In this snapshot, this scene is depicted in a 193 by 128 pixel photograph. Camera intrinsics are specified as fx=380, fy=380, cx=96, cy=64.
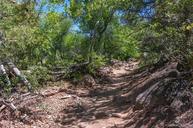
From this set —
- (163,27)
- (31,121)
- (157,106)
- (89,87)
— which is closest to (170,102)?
(157,106)

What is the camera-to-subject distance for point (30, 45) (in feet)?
45.3

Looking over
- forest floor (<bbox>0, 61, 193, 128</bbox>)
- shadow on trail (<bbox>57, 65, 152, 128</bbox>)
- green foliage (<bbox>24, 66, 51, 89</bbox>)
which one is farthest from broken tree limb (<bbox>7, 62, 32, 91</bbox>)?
shadow on trail (<bbox>57, 65, 152, 128</bbox>)

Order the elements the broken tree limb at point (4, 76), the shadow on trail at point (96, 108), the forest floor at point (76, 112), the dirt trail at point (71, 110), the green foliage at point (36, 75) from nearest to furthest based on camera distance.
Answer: the forest floor at point (76, 112) → the dirt trail at point (71, 110) → the shadow on trail at point (96, 108) → the broken tree limb at point (4, 76) → the green foliage at point (36, 75)

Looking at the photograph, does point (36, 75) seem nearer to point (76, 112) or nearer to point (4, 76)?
point (4, 76)

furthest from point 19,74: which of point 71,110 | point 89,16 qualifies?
point 89,16

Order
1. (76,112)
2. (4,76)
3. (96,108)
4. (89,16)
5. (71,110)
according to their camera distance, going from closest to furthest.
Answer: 1. (4,76)
2. (76,112)
3. (71,110)
4. (96,108)
5. (89,16)

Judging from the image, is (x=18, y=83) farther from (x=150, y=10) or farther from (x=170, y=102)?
(x=170, y=102)

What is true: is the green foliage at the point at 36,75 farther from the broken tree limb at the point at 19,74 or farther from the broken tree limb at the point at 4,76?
the broken tree limb at the point at 4,76

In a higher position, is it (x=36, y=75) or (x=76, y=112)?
(x=36, y=75)

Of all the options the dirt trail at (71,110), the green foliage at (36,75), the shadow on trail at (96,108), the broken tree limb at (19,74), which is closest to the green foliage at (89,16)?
the green foliage at (36,75)

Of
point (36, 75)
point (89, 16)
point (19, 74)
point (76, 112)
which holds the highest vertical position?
point (89, 16)

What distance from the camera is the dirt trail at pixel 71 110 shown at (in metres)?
10.7

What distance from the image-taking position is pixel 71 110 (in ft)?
41.6

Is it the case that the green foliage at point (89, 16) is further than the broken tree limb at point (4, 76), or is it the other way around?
the broken tree limb at point (4, 76)
